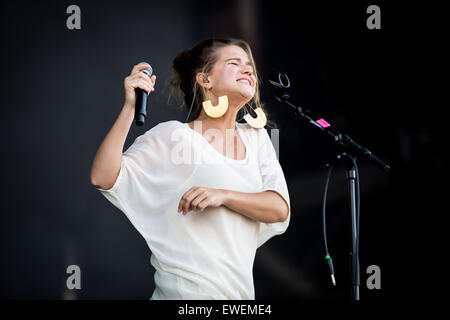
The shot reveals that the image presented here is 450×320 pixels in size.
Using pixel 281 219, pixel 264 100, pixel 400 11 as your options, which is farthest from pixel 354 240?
pixel 400 11

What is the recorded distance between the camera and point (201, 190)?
48.2 inches

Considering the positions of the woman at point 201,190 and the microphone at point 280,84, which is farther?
the microphone at point 280,84

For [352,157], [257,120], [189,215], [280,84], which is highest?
[280,84]

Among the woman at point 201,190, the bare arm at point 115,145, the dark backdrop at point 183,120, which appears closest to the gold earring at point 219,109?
the woman at point 201,190

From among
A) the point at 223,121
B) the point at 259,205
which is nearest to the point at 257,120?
the point at 223,121

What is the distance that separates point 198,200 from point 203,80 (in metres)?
0.53

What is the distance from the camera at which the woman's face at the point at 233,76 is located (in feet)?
4.89

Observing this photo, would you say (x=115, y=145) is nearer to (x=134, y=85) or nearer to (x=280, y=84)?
(x=134, y=85)

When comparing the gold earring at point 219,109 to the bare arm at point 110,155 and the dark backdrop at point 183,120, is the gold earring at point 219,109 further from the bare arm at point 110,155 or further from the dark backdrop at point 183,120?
the dark backdrop at point 183,120

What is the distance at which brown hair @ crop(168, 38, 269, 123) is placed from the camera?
1596mm

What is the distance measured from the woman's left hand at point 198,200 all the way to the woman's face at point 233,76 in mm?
379

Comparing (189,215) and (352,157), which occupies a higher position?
(352,157)

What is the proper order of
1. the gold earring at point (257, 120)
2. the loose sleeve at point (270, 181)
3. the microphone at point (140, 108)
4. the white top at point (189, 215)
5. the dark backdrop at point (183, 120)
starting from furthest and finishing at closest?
the dark backdrop at point (183, 120) → the gold earring at point (257, 120) → the loose sleeve at point (270, 181) → the white top at point (189, 215) → the microphone at point (140, 108)
